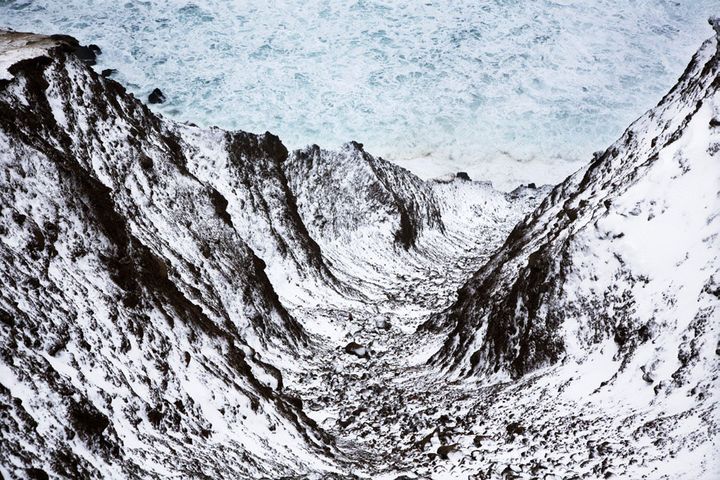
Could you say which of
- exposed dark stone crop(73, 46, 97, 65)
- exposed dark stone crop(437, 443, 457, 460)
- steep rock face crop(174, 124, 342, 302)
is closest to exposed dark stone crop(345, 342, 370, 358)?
steep rock face crop(174, 124, 342, 302)

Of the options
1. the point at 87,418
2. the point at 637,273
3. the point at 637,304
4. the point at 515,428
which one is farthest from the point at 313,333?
the point at 87,418

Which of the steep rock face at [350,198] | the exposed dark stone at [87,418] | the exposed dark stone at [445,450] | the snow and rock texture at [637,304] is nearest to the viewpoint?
the exposed dark stone at [87,418]

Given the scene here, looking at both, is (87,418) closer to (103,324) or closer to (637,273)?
(103,324)

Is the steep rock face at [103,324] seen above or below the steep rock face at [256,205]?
below

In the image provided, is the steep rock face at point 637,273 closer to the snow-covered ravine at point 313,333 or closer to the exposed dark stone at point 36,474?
the snow-covered ravine at point 313,333

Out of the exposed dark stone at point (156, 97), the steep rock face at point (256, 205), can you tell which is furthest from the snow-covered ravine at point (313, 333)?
the exposed dark stone at point (156, 97)

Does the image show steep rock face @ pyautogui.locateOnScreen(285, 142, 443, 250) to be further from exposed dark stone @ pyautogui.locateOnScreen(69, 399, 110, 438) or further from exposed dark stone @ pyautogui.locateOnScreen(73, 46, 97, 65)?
exposed dark stone @ pyautogui.locateOnScreen(73, 46, 97, 65)

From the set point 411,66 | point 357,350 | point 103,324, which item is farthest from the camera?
point 411,66

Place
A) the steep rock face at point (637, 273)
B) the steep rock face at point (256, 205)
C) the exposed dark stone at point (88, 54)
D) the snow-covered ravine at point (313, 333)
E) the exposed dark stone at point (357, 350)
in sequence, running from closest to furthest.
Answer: the snow-covered ravine at point (313, 333)
the steep rock face at point (637, 273)
the exposed dark stone at point (357, 350)
the steep rock face at point (256, 205)
the exposed dark stone at point (88, 54)
